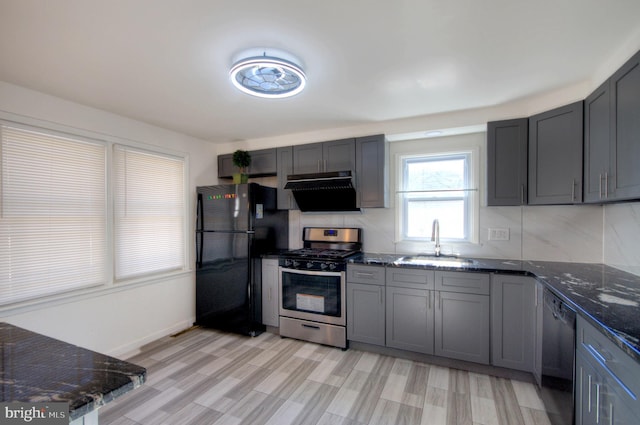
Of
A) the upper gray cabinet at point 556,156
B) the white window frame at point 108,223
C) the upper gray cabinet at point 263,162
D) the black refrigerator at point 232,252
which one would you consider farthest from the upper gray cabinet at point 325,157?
the upper gray cabinet at point 556,156

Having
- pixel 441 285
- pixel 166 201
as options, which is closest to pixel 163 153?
pixel 166 201

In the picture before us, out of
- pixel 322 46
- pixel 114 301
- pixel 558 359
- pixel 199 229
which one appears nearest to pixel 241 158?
pixel 199 229

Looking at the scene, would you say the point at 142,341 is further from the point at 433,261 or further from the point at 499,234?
the point at 499,234

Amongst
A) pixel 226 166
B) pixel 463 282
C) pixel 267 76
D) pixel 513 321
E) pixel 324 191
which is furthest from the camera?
pixel 226 166

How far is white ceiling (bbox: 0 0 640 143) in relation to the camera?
4.75ft

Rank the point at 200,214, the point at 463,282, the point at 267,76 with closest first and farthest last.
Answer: the point at 267,76, the point at 463,282, the point at 200,214

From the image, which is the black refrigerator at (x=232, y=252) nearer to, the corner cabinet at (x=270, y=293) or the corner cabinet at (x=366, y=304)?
the corner cabinet at (x=270, y=293)

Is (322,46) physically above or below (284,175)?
above

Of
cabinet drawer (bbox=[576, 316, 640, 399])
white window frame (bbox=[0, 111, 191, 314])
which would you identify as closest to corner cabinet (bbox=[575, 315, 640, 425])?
cabinet drawer (bbox=[576, 316, 640, 399])

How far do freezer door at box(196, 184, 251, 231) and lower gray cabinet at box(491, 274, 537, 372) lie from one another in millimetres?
2522

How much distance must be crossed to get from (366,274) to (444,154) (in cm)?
160

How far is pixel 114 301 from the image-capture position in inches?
111

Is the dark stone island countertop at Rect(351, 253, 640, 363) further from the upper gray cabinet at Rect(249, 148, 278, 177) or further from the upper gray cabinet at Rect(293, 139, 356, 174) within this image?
the upper gray cabinet at Rect(249, 148, 278, 177)

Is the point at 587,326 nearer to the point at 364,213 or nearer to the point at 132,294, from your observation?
the point at 364,213
